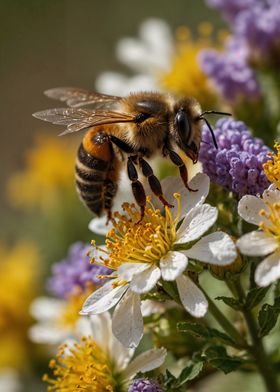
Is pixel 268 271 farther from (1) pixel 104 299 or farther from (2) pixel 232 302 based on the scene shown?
(1) pixel 104 299

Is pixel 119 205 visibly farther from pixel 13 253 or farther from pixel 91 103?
pixel 13 253

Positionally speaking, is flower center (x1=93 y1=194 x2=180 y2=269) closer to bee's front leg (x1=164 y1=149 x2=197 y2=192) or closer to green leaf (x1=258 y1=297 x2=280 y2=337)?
bee's front leg (x1=164 y1=149 x2=197 y2=192)

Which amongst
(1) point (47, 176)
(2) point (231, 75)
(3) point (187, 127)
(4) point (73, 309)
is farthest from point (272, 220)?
(1) point (47, 176)

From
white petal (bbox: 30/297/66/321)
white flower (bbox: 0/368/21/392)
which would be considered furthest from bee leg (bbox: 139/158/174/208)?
white flower (bbox: 0/368/21/392)

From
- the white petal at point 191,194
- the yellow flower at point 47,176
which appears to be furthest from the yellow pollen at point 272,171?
the yellow flower at point 47,176

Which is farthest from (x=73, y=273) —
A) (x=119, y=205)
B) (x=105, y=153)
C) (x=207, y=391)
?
(x=207, y=391)
